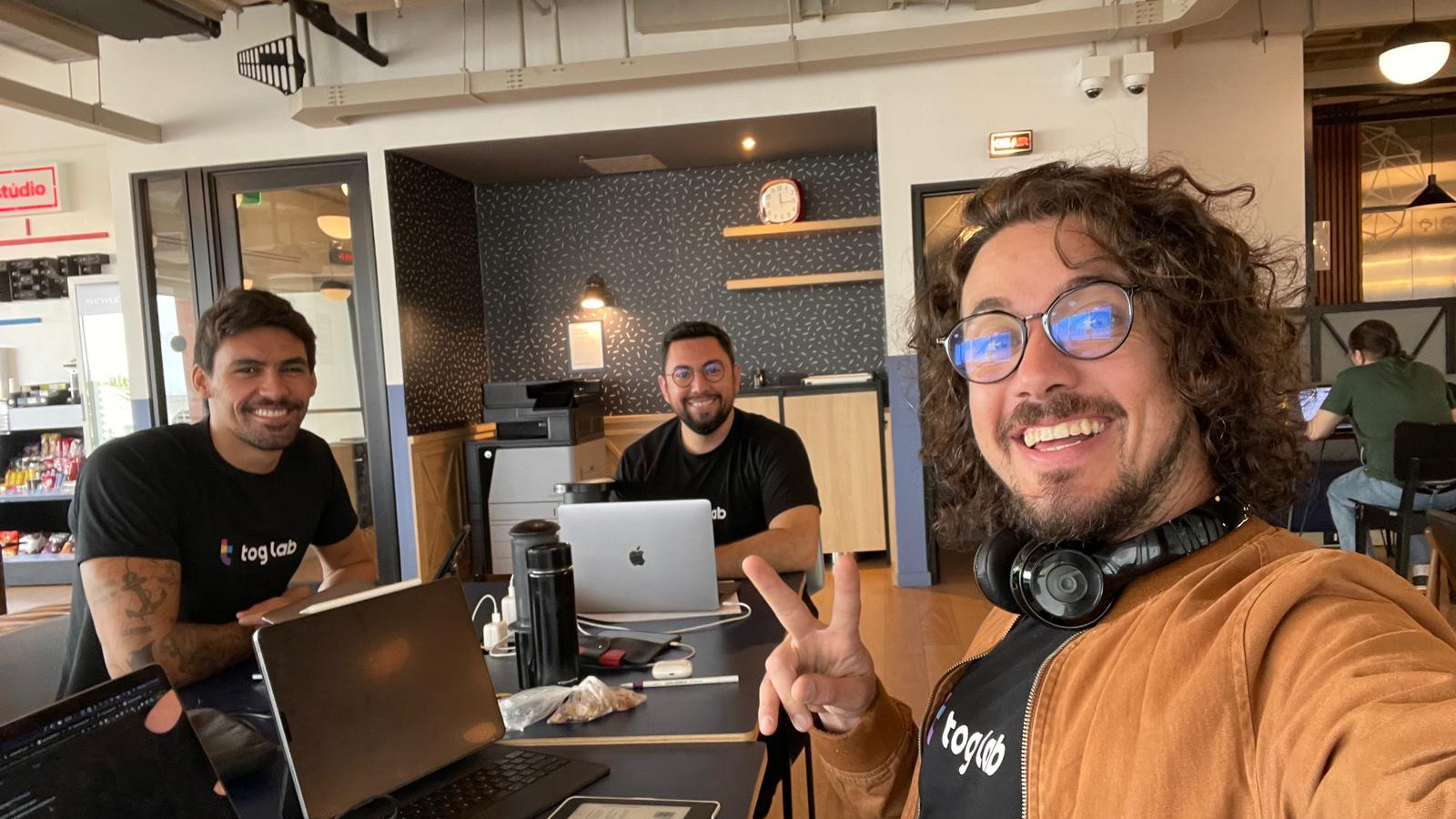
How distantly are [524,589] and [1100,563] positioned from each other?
97 cm

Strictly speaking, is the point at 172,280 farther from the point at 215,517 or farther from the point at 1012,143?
the point at 1012,143

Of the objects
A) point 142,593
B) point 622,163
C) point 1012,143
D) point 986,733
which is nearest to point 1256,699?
point 986,733

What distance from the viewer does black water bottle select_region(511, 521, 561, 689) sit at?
56.9 inches

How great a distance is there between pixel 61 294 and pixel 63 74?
165 centimetres

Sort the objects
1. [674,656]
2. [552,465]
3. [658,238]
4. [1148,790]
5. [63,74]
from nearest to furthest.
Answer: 1. [1148,790]
2. [674,656]
3. [552,465]
4. [63,74]
5. [658,238]

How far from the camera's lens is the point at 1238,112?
5.34m

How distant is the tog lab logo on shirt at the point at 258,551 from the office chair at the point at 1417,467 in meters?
4.34

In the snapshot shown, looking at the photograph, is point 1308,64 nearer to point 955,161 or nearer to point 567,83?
point 955,161

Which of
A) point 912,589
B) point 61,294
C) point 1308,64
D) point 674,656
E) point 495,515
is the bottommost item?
point 912,589

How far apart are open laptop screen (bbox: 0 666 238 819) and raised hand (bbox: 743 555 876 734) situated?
24.2 inches

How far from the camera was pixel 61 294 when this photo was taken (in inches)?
248

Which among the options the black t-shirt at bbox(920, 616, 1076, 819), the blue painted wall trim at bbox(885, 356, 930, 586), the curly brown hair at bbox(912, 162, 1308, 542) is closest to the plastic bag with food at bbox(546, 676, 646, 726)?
the black t-shirt at bbox(920, 616, 1076, 819)

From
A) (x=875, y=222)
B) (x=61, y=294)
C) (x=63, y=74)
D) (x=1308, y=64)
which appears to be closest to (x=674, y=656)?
(x=875, y=222)

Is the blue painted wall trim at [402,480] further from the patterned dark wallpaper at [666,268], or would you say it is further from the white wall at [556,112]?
the patterned dark wallpaper at [666,268]
